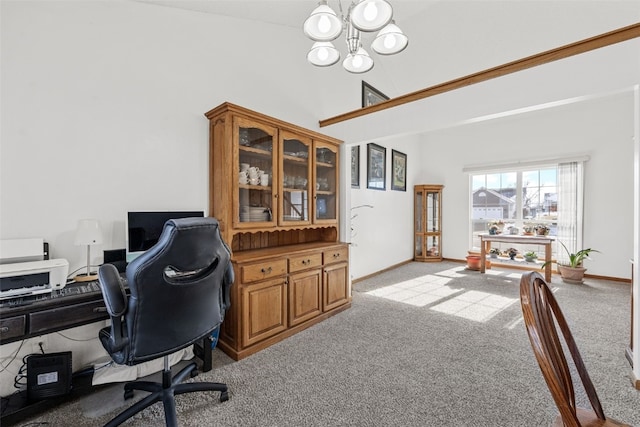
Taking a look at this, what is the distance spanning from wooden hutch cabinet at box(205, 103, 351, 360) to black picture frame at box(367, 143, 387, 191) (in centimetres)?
161

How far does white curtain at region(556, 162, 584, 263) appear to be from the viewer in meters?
4.89

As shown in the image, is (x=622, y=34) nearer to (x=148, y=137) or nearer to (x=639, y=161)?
(x=639, y=161)

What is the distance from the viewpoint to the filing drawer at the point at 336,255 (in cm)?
303

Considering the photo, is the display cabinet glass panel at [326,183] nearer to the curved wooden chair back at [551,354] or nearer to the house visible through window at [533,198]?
the curved wooden chair back at [551,354]

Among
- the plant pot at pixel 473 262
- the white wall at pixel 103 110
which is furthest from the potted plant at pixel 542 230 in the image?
the white wall at pixel 103 110

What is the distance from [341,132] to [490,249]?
449 centimetres

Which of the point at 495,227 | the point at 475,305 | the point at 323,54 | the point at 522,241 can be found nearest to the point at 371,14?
the point at 323,54

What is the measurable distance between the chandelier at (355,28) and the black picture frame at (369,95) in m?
2.21

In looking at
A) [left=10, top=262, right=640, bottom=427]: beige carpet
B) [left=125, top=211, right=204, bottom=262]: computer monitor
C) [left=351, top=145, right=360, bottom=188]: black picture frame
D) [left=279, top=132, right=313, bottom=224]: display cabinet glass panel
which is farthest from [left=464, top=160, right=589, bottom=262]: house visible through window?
[left=125, top=211, right=204, bottom=262]: computer monitor

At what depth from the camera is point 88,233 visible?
1823 mm

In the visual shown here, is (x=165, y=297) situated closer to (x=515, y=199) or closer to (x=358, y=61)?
(x=358, y=61)

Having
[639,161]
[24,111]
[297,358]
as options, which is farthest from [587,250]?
[24,111]

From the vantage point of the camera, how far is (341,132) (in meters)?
3.39

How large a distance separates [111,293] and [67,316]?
0.45m
